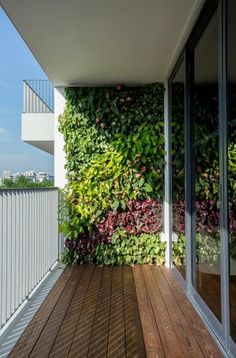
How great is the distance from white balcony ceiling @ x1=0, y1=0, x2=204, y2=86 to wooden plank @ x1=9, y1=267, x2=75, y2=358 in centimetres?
270

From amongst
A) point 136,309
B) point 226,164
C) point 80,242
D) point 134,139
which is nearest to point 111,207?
point 80,242

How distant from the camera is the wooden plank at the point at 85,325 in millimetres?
2562

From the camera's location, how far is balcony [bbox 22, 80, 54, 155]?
9.45 metres

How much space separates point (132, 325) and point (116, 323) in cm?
14

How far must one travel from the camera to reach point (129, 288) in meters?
4.03

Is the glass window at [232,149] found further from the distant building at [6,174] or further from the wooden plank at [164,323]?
the distant building at [6,174]

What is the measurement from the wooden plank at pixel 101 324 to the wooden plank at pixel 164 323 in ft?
1.44

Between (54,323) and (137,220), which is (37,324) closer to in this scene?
(54,323)

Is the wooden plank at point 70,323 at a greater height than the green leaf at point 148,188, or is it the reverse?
the green leaf at point 148,188

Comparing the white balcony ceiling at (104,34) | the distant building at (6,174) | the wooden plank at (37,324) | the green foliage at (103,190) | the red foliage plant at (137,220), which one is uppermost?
the white balcony ceiling at (104,34)

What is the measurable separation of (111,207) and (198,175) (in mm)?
2094

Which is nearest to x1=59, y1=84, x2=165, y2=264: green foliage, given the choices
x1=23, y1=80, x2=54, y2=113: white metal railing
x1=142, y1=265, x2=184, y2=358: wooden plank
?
x1=142, y1=265, x2=184, y2=358: wooden plank

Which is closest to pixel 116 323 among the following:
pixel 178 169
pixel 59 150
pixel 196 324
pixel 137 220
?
pixel 196 324

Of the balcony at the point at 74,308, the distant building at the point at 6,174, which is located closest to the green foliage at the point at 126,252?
the balcony at the point at 74,308
